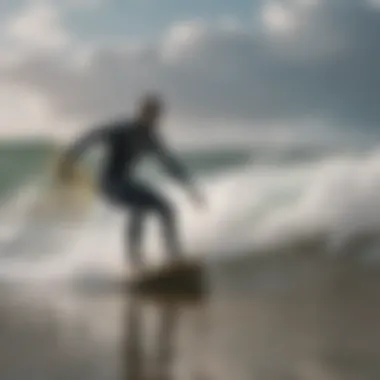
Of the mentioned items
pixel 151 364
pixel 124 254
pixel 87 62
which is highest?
pixel 87 62

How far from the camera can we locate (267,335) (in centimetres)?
118

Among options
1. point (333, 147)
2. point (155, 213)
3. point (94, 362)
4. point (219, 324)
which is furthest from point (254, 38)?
point (94, 362)

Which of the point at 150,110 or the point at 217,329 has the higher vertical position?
the point at 150,110

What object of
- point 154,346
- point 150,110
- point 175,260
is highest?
point 150,110

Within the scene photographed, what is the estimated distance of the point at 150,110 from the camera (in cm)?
121

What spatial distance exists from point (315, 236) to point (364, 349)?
0.64ft

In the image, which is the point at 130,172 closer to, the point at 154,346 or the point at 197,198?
the point at 197,198

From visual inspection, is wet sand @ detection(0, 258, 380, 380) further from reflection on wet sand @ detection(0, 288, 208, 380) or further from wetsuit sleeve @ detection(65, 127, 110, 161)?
wetsuit sleeve @ detection(65, 127, 110, 161)

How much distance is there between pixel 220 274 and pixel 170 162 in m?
0.20

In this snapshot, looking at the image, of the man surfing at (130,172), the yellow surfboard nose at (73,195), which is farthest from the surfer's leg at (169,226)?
the yellow surfboard nose at (73,195)

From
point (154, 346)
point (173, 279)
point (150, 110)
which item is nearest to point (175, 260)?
point (173, 279)

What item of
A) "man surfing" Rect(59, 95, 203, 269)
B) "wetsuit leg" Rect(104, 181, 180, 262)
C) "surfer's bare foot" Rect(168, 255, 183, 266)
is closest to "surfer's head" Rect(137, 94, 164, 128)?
"man surfing" Rect(59, 95, 203, 269)

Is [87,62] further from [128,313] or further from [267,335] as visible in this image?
[267,335]

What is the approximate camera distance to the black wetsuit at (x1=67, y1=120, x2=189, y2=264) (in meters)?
1.19
